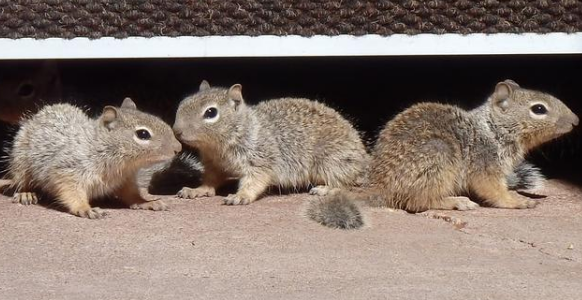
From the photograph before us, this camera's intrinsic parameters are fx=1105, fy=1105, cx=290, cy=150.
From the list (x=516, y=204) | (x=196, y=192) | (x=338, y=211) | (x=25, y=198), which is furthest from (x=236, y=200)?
(x=516, y=204)

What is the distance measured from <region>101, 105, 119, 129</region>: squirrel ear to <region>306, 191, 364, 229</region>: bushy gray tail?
117 cm

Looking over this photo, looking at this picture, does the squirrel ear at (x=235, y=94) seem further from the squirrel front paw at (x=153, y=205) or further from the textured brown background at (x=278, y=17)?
the squirrel front paw at (x=153, y=205)

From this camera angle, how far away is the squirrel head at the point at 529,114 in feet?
20.9

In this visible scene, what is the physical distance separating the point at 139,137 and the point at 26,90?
136 centimetres

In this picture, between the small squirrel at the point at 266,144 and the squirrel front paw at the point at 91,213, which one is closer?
the squirrel front paw at the point at 91,213

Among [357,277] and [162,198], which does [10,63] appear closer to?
[162,198]

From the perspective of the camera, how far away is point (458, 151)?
20.4 feet

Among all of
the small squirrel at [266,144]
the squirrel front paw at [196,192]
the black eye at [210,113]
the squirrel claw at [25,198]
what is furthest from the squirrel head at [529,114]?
the squirrel claw at [25,198]

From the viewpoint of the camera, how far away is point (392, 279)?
454 cm

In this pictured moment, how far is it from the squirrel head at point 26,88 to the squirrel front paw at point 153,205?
1197mm

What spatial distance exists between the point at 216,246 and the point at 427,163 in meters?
1.54

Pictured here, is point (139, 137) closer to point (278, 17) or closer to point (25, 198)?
point (25, 198)

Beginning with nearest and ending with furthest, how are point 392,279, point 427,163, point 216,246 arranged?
point 392,279
point 216,246
point 427,163

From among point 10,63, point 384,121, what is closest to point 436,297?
point 384,121
